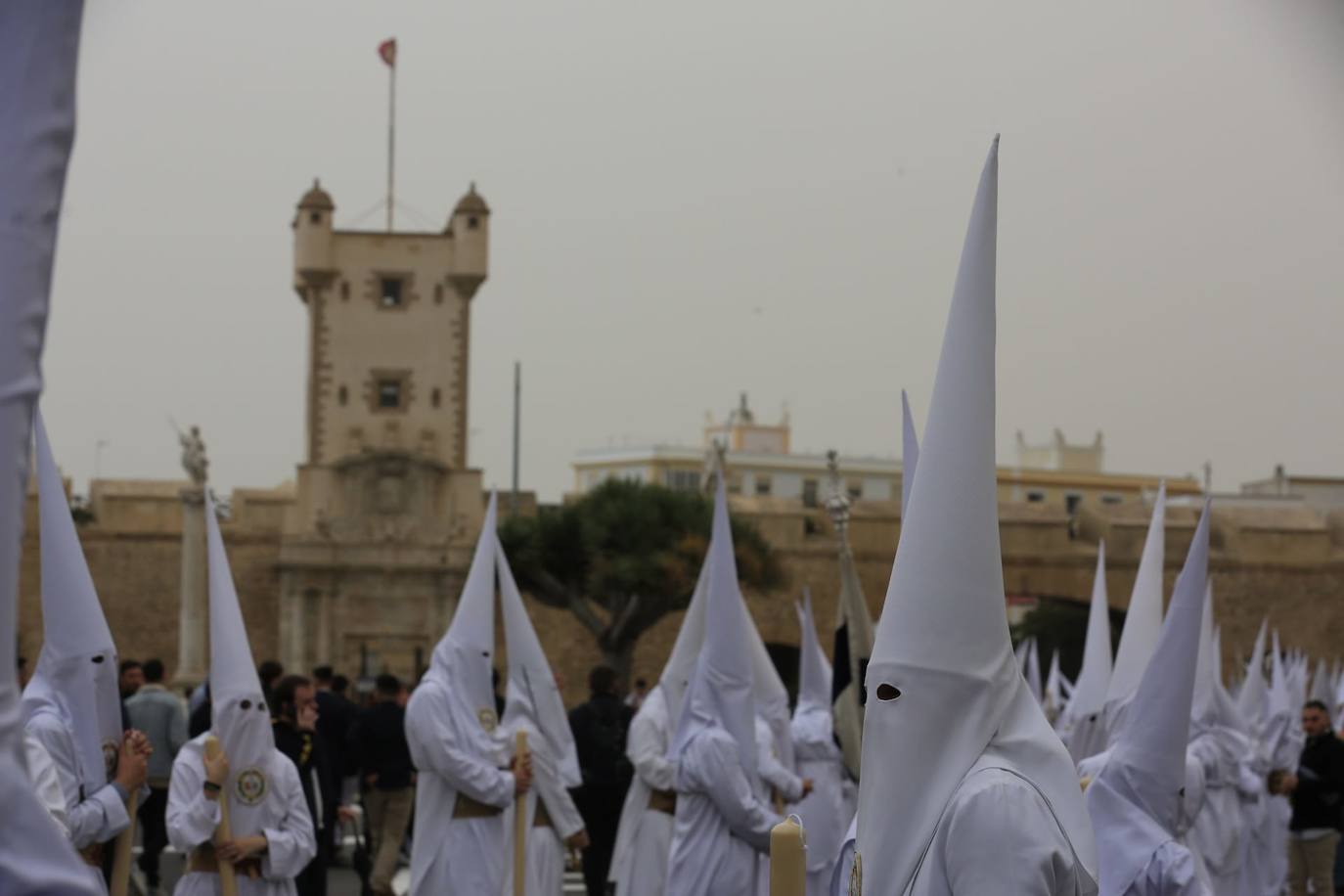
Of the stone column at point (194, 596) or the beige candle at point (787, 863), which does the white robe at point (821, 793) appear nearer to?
the beige candle at point (787, 863)

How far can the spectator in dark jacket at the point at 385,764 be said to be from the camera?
13258 mm

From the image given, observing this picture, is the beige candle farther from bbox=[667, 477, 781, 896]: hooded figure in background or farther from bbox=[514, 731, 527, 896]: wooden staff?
bbox=[514, 731, 527, 896]: wooden staff

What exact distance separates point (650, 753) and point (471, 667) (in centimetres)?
114

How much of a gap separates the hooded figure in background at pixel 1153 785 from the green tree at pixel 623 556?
30979mm

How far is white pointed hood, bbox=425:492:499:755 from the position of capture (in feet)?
31.4

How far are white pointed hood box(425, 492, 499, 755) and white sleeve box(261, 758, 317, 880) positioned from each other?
2.04 meters

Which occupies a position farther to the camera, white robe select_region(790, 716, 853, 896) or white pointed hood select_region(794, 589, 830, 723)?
white pointed hood select_region(794, 589, 830, 723)

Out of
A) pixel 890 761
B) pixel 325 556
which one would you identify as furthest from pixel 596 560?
pixel 890 761

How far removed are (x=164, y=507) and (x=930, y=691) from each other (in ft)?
144

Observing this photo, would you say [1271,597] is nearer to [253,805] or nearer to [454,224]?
[454,224]

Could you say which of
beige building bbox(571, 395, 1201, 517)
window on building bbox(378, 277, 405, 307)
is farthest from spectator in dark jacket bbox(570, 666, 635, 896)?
beige building bbox(571, 395, 1201, 517)

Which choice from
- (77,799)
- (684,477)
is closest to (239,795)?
(77,799)

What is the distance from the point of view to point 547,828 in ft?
33.8

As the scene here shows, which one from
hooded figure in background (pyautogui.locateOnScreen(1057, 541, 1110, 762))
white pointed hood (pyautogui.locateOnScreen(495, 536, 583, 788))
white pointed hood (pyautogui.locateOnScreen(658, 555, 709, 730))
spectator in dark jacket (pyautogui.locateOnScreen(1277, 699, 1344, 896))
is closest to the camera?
hooded figure in background (pyautogui.locateOnScreen(1057, 541, 1110, 762))
